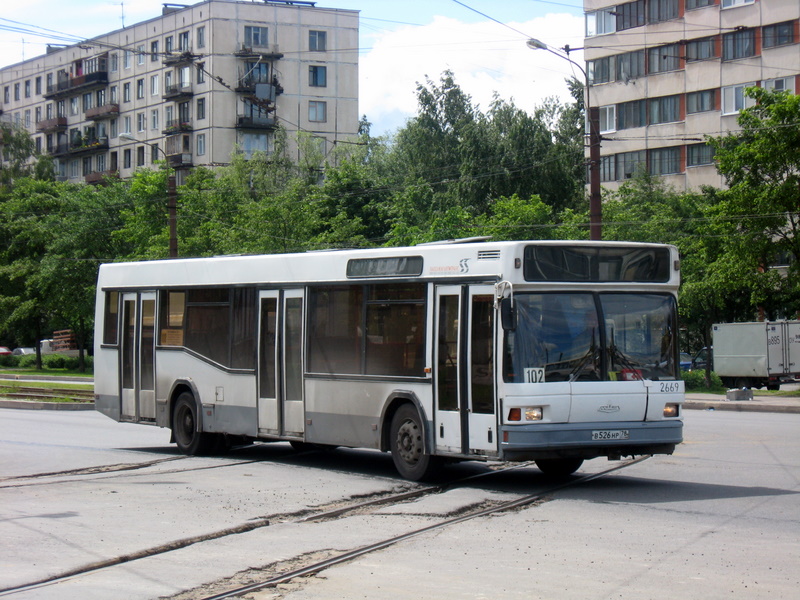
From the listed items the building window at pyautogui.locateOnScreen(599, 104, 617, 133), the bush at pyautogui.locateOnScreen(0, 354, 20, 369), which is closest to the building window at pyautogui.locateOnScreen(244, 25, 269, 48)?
the bush at pyautogui.locateOnScreen(0, 354, 20, 369)

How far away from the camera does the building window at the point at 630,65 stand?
62750 millimetres

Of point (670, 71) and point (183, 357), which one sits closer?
point (183, 357)

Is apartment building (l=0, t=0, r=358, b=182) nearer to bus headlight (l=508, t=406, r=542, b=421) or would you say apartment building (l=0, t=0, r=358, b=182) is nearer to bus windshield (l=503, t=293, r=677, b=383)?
bus windshield (l=503, t=293, r=677, b=383)

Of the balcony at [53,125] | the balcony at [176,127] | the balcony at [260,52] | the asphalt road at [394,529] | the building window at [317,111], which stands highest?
the balcony at [260,52]

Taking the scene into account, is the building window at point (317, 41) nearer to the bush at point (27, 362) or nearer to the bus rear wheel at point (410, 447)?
the bush at point (27, 362)

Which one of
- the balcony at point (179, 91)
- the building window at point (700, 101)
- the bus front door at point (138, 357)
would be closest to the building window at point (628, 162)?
the building window at point (700, 101)

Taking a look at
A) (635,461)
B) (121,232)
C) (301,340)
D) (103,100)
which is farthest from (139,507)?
(103,100)

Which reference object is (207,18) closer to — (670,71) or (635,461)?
(670,71)

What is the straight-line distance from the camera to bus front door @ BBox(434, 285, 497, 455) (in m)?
12.0

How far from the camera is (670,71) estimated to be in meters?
61.4

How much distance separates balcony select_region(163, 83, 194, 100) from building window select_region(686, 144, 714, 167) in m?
35.8

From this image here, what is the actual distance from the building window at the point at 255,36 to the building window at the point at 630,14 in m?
27.1

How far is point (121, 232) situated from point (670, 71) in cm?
3009

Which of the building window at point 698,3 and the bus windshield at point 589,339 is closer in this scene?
the bus windshield at point 589,339
